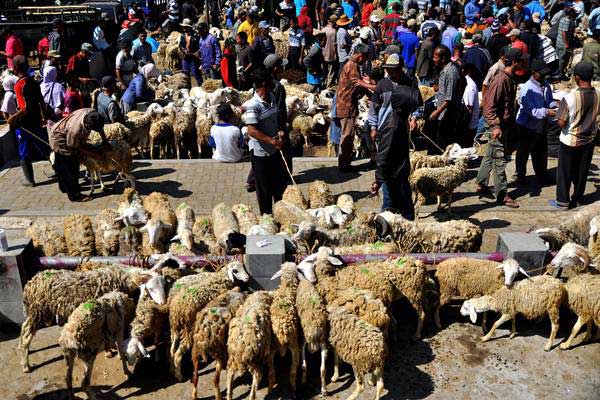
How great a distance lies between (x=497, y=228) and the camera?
27.9ft

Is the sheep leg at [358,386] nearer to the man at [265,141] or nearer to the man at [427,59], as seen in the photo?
the man at [265,141]

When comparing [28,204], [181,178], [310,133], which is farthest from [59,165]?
[310,133]

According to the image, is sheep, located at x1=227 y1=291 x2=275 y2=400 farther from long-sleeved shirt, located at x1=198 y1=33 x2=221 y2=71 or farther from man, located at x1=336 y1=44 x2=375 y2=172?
long-sleeved shirt, located at x1=198 y1=33 x2=221 y2=71

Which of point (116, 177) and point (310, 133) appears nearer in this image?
point (116, 177)

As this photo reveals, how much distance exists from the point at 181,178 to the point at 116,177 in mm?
1147

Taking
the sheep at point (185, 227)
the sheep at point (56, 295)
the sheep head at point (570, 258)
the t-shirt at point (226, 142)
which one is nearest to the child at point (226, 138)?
the t-shirt at point (226, 142)

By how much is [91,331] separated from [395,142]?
427 centimetres

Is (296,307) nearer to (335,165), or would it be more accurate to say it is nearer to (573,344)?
(573,344)

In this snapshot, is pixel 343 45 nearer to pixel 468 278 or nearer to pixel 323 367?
pixel 468 278

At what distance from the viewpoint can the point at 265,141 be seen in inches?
309

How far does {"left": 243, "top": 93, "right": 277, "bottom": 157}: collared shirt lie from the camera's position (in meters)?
7.79

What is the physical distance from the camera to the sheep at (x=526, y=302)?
19.4 ft

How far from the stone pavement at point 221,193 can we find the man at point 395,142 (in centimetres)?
123

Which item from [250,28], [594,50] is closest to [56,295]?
[250,28]
